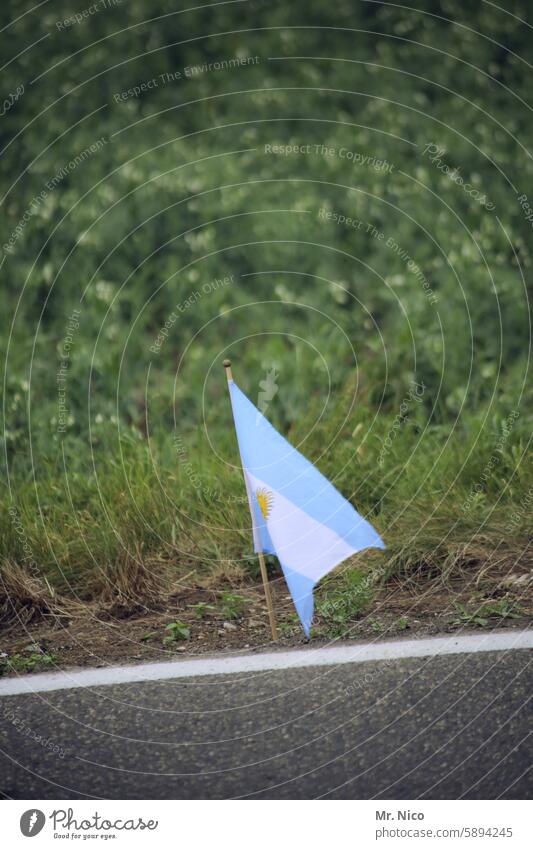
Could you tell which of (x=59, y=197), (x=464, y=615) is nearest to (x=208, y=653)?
(x=464, y=615)

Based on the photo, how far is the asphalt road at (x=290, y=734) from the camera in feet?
8.59

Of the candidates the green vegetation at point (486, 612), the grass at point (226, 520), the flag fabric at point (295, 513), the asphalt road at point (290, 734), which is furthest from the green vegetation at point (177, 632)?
the green vegetation at point (486, 612)

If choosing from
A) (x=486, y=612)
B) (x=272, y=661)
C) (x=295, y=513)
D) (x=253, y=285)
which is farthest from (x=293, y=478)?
(x=253, y=285)

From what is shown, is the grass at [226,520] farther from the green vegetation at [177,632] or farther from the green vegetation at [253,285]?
the green vegetation at [177,632]

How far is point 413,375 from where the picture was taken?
16.4 ft

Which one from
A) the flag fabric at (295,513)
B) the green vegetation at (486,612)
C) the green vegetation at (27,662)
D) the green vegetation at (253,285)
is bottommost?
the green vegetation at (27,662)

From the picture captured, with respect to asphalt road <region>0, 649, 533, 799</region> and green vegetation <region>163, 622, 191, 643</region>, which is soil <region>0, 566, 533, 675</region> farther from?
asphalt road <region>0, 649, 533, 799</region>

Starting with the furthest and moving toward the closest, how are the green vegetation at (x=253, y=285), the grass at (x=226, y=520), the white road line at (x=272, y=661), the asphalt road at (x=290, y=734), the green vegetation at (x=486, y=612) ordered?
the green vegetation at (x=253, y=285), the grass at (x=226, y=520), the green vegetation at (x=486, y=612), the white road line at (x=272, y=661), the asphalt road at (x=290, y=734)

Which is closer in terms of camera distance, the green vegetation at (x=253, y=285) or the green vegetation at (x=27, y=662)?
the green vegetation at (x=27, y=662)

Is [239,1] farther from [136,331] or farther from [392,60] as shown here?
[136,331]

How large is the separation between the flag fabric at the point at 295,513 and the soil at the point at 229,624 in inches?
15.3

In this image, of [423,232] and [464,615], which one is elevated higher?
[423,232]

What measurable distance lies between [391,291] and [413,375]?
0.90 m

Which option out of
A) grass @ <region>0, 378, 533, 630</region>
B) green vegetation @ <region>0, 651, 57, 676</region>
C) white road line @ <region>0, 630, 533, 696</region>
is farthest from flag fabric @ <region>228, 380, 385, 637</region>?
green vegetation @ <region>0, 651, 57, 676</region>
